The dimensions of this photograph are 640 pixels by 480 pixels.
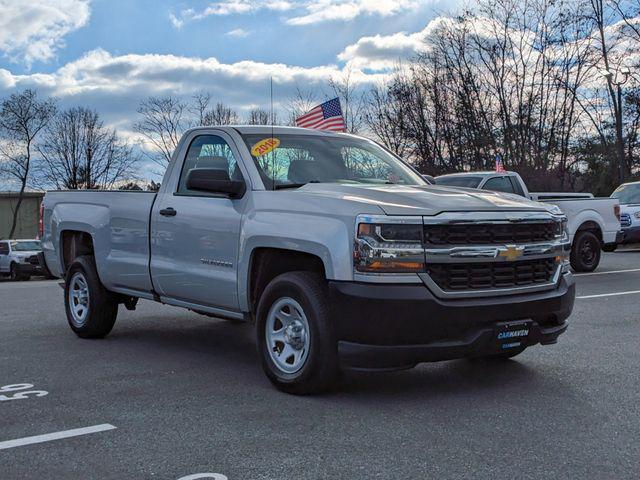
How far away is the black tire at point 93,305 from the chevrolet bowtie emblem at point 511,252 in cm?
423

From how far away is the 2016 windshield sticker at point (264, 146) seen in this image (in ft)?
20.2

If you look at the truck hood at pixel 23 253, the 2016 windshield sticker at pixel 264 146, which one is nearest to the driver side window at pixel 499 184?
the 2016 windshield sticker at pixel 264 146

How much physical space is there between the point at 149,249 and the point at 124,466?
127 inches

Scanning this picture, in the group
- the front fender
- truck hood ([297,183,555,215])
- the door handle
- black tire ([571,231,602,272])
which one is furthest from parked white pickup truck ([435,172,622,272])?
the front fender

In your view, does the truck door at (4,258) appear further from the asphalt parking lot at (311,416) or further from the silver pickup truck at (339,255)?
the silver pickup truck at (339,255)

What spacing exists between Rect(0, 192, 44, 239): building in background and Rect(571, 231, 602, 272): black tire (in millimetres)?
59586

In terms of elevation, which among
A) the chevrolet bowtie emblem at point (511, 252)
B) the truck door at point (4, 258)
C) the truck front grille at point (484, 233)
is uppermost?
the truck front grille at point (484, 233)

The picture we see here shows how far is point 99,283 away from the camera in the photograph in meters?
7.65

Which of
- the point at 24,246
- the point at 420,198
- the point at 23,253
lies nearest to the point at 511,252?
the point at 420,198

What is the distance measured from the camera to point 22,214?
68000 mm

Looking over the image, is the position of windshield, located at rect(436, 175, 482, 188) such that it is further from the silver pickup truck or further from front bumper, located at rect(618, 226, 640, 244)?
the silver pickup truck

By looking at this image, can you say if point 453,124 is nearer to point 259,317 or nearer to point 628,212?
point 628,212

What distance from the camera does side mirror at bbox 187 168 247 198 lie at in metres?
5.77

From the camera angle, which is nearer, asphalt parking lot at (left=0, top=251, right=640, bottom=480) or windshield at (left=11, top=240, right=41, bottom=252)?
asphalt parking lot at (left=0, top=251, right=640, bottom=480)
